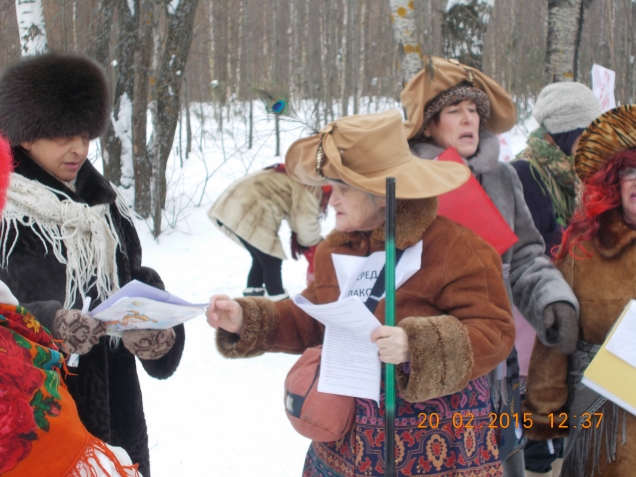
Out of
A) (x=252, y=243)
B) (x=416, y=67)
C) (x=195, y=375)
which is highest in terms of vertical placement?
(x=416, y=67)

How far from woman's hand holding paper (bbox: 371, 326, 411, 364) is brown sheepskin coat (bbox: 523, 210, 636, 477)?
2.49ft

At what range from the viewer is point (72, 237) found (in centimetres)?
199

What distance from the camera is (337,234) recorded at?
191cm

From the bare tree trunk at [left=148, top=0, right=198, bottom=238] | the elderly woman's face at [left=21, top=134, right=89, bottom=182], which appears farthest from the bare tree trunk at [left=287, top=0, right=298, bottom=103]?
the elderly woman's face at [left=21, top=134, right=89, bottom=182]

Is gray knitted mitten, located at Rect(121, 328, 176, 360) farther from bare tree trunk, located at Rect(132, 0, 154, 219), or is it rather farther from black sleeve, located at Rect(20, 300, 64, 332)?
bare tree trunk, located at Rect(132, 0, 154, 219)

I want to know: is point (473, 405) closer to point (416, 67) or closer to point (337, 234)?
point (337, 234)

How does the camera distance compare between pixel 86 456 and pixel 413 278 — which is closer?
pixel 86 456

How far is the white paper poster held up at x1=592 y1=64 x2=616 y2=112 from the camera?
14.1ft

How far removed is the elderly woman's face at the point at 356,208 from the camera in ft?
5.90

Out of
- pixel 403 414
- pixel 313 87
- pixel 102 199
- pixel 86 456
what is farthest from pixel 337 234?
pixel 313 87

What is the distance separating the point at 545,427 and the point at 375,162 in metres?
1.10

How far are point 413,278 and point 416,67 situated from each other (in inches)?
167

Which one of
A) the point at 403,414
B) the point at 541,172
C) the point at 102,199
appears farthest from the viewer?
the point at 541,172
